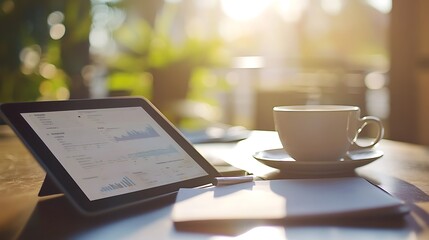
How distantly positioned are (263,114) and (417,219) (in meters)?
1.92

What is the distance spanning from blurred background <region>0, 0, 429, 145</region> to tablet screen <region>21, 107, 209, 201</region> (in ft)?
4.21

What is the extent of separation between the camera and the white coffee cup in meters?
0.74

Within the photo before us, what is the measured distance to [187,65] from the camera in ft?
11.6

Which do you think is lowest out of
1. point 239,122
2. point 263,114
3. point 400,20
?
point 239,122

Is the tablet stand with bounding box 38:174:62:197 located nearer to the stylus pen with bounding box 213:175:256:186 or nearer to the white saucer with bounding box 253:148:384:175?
the stylus pen with bounding box 213:175:256:186

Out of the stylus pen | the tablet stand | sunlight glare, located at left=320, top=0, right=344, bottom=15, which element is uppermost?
sunlight glare, located at left=320, top=0, right=344, bottom=15

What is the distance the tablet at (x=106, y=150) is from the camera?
1.88 ft

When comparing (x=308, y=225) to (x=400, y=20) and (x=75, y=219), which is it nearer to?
(x=75, y=219)

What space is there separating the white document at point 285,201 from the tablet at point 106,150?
53mm

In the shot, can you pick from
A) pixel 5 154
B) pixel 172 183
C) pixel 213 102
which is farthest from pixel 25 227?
pixel 213 102

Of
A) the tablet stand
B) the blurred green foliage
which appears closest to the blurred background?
the blurred green foliage

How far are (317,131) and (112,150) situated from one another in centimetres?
27

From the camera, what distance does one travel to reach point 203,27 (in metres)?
4.72

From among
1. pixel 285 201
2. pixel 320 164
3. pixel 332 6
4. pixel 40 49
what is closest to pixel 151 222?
pixel 285 201
